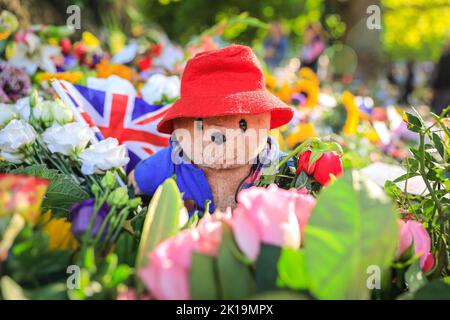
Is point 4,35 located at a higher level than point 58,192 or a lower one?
higher

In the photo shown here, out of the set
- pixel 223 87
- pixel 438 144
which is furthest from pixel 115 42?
pixel 438 144

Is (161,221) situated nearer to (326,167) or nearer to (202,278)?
(202,278)

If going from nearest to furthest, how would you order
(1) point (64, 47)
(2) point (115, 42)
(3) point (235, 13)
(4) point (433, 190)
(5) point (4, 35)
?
1. (4) point (433, 190)
2. (5) point (4, 35)
3. (1) point (64, 47)
4. (2) point (115, 42)
5. (3) point (235, 13)

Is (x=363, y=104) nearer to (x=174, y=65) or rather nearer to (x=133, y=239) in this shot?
(x=174, y=65)

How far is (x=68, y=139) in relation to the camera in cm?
99

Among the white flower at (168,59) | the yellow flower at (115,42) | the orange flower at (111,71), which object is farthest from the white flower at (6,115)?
the yellow flower at (115,42)

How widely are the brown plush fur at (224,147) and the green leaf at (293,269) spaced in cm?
42

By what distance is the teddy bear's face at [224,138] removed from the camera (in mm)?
918

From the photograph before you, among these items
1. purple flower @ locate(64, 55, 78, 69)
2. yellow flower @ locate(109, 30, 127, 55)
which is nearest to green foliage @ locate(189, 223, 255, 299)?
purple flower @ locate(64, 55, 78, 69)

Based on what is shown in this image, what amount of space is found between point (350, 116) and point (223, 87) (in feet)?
3.51

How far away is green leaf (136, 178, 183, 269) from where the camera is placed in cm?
59

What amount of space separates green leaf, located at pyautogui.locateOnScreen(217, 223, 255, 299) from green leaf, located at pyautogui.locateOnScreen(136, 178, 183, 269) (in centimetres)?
8

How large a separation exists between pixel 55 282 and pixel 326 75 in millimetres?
4784
